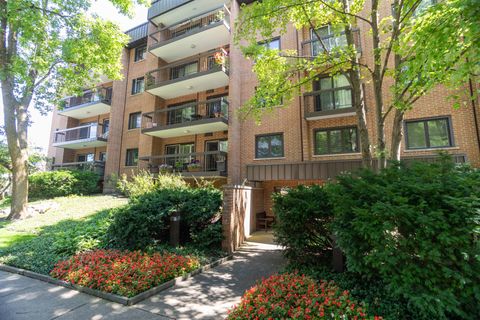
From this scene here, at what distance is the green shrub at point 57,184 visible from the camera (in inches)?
653

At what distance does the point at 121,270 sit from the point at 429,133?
12.9 meters

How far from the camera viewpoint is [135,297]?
4.37m

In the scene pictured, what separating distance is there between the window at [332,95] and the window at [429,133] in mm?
2948

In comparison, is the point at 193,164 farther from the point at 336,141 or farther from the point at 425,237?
the point at 425,237

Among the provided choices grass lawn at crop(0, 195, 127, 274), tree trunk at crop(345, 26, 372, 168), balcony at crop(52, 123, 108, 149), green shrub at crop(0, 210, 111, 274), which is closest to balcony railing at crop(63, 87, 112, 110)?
balcony at crop(52, 123, 108, 149)

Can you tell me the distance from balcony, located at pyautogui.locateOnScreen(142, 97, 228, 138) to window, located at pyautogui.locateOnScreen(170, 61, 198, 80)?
9.21ft

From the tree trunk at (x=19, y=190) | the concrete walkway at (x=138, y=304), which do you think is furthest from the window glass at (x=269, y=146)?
the tree trunk at (x=19, y=190)

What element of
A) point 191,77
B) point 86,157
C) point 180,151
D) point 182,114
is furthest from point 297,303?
point 86,157

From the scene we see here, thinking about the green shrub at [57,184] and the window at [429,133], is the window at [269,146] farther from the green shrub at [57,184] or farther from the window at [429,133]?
the green shrub at [57,184]

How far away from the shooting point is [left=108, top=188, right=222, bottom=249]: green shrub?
6938 mm

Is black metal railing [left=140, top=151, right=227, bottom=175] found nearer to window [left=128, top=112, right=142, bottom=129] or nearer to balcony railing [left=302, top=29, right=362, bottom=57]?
window [left=128, top=112, right=142, bottom=129]

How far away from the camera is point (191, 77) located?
1516 centimetres

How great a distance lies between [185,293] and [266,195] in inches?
381

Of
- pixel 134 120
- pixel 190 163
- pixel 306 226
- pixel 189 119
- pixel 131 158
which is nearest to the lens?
pixel 306 226
